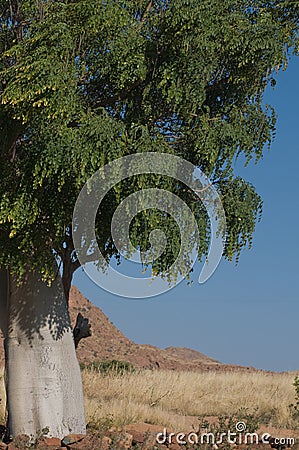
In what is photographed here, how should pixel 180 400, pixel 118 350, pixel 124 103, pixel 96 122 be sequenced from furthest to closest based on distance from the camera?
1. pixel 118 350
2. pixel 180 400
3. pixel 124 103
4. pixel 96 122

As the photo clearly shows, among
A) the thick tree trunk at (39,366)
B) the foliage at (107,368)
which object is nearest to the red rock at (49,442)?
the thick tree trunk at (39,366)

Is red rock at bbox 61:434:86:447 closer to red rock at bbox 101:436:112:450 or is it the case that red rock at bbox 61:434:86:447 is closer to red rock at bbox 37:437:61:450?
red rock at bbox 37:437:61:450

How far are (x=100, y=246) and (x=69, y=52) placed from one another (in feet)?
8.68

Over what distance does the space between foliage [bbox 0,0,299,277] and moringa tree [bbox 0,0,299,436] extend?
20mm

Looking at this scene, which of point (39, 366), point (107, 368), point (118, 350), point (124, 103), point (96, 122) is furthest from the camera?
point (118, 350)

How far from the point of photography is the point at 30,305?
10352 millimetres

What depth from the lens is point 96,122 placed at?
27.7 ft

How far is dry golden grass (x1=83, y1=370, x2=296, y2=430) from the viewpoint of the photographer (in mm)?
12289

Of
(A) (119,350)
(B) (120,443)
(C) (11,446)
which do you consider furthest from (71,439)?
(A) (119,350)

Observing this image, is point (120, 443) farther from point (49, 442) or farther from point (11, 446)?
point (11, 446)

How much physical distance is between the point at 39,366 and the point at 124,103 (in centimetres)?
408

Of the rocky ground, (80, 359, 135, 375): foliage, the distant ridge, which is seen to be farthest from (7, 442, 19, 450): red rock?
the distant ridge

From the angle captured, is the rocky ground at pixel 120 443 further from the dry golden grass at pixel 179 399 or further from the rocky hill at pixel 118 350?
the rocky hill at pixel 118 350

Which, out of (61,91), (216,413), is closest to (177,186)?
(61,91)
